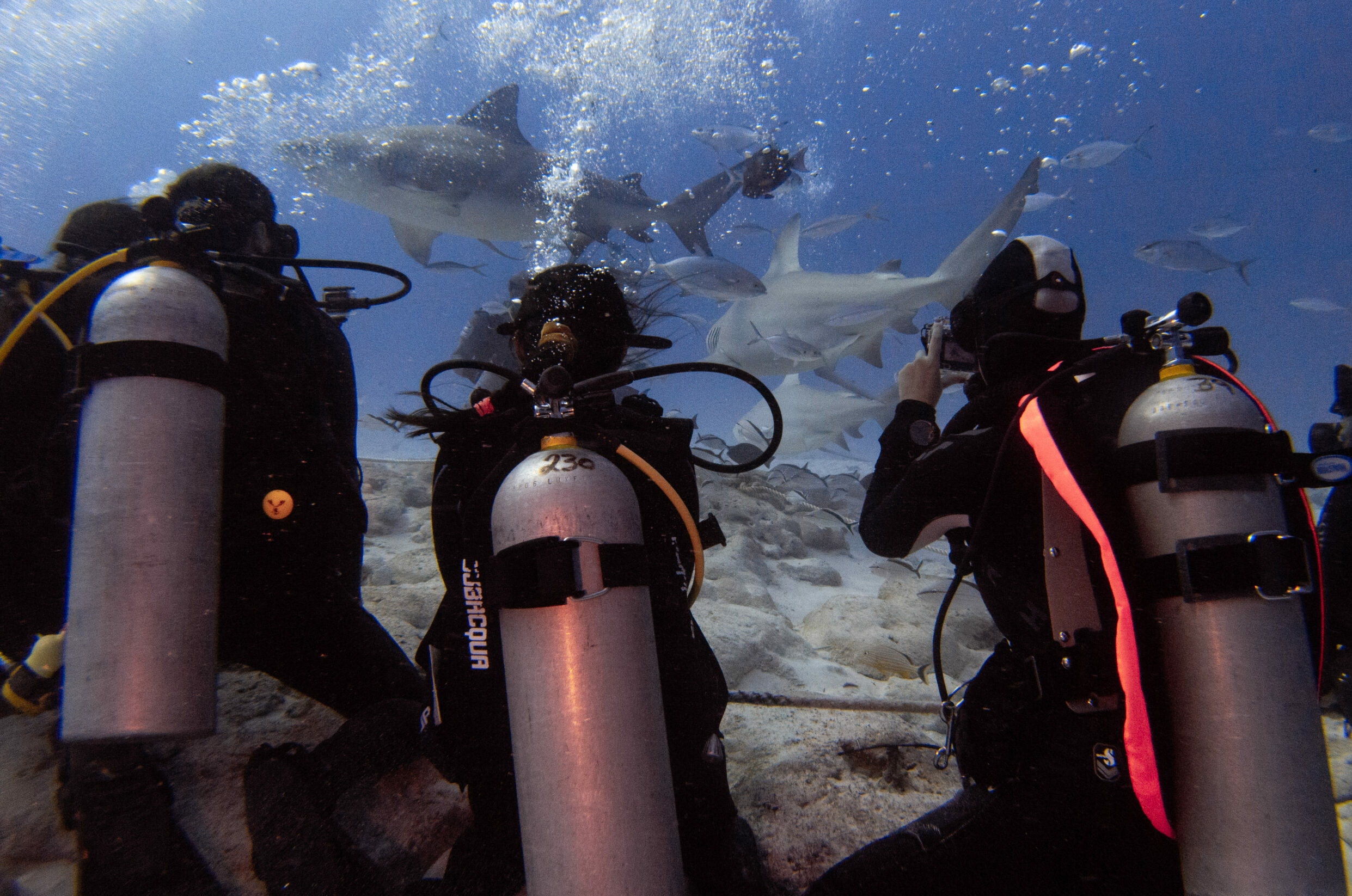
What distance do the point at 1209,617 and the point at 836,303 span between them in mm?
10412

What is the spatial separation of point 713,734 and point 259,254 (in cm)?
281

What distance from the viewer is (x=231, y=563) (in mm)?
2000

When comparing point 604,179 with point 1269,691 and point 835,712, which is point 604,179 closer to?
point 835,712

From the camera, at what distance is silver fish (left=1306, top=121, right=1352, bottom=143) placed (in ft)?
47.8

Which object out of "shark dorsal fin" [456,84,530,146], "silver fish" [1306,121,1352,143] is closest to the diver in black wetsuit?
"shark dorsal fin" [456,84,530,146]

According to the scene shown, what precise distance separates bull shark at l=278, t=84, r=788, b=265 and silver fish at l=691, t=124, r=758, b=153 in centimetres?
43

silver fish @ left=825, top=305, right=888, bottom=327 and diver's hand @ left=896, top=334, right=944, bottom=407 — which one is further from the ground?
silver fish @ left=825, top=305, right=888, bottom=327

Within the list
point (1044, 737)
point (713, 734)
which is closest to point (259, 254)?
point (713, 734)

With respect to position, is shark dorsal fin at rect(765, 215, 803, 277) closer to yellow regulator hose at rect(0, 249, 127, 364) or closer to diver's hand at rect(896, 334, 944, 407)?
diver's hand at rect(896, 334, 944, 407)

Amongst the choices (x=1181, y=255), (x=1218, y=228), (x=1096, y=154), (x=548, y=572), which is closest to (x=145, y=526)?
(x=548, y=572)

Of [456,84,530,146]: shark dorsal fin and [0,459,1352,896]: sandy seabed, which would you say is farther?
[456,84,530,146]: shark dorsal fin

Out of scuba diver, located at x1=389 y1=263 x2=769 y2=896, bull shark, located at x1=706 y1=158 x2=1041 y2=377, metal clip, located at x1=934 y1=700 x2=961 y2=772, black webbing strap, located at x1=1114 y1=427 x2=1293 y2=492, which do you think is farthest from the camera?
bull shark, located at x1=706 y1=158 x2=1041 y2=377

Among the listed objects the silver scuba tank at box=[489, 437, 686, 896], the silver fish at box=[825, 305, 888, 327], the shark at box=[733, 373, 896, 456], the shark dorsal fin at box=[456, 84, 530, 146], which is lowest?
the silver scuba tank at box=[489, 437, 686, 896]

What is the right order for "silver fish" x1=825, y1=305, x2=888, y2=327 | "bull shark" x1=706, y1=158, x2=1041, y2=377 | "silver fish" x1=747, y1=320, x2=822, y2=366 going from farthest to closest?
1. "silver fish" x1=825, y1=305, x2=888, y2=327
2. "silver fish" x1=747, y1=320, x2=822, y2=366
3. "bull shark" x1=706, y1=158, x2=1041, y2=377
